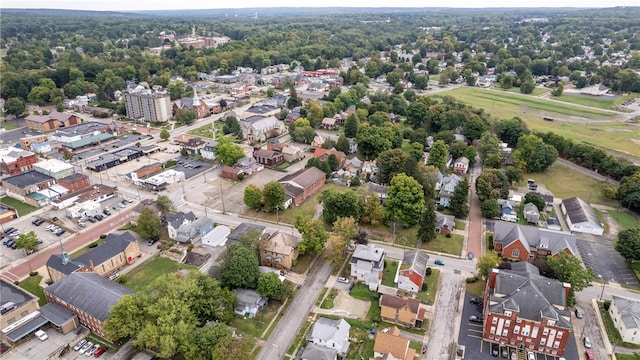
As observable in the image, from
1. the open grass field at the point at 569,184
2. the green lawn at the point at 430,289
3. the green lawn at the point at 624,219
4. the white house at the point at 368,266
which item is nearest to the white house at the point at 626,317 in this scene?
the green lawn at the point at 430,289

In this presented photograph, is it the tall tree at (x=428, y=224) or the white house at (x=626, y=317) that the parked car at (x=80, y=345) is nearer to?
the tall tree at (x=428, y=224)

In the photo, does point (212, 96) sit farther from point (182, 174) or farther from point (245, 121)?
point (182, 174)

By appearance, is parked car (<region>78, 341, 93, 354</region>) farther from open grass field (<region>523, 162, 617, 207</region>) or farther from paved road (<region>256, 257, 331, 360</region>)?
open grass field (<region>523, 162, 617, 207</region>)

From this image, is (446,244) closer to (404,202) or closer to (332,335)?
(404,202)

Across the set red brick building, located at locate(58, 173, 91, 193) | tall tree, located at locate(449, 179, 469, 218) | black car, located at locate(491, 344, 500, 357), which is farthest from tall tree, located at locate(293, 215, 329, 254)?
red brick building, located at locate(58, 173, 91, 193)

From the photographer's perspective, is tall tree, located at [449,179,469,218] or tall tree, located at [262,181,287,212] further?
tall tree, located at [449,179,469,218]

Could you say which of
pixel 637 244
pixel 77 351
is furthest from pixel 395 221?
pixel 77 351

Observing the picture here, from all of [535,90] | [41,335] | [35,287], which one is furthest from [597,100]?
[41,335]

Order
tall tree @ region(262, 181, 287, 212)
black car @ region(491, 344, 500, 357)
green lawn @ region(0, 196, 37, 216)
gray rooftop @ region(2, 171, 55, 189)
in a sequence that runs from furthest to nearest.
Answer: gray rooftop @ region(2, 171, 55, 189)
green lawn @ region(0, 196, 37, 216)
tall tree @ region(262, 181, 287, 212)
black car @ region(491, 344, 500, 357)
